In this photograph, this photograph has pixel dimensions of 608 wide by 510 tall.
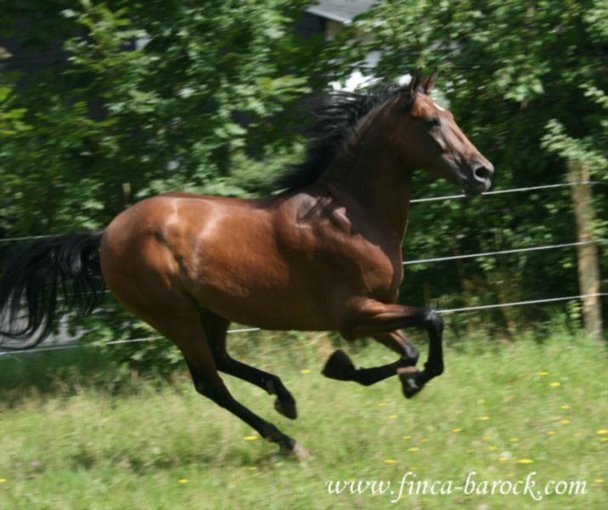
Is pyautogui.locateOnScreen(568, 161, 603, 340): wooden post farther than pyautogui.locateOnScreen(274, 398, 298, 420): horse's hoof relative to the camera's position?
Yes

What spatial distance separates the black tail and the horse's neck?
1.70 meters

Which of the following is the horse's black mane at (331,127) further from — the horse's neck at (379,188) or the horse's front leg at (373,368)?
the horse's front leg at (373,368)

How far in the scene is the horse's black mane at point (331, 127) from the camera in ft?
21.5

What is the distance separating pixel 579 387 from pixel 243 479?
2.29m

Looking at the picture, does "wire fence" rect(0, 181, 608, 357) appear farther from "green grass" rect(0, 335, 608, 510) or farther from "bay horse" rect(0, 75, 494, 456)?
"bay horse" rect(0, 75, 494, 456)

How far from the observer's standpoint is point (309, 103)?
6.66 m

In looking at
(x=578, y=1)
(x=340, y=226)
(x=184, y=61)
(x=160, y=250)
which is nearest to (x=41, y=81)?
(x=184, y=61)

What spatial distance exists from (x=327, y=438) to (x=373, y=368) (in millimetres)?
487

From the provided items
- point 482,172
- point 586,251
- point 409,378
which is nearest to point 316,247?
point 409,378

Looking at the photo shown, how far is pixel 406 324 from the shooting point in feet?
20.3

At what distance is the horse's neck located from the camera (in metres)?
6.36

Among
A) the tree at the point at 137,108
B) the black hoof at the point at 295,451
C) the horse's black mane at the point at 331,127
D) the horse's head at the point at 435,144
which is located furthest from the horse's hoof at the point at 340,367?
the tree at the point at 137,108

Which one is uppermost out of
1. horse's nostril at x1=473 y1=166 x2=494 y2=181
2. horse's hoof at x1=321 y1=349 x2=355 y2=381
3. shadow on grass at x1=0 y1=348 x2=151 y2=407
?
horse's nostril at x1=473 y1=166 x2=494 y2=181

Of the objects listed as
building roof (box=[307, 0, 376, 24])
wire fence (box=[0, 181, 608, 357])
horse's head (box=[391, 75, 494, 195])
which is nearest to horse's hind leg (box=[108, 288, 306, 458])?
horse's head (box=[391, 75, 494, 195])
